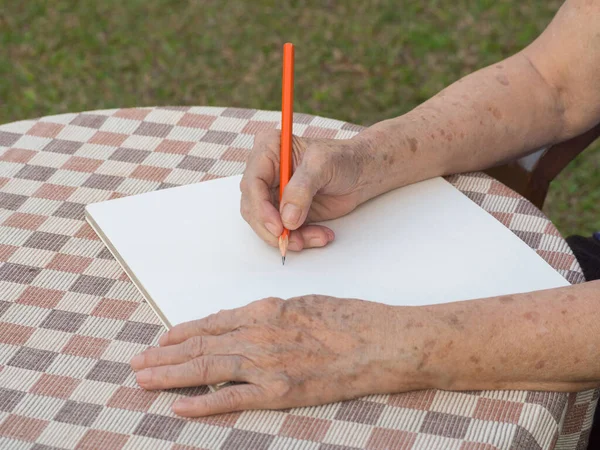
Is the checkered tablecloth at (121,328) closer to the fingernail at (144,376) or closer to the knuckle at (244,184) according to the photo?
the fingernail at (144,376)

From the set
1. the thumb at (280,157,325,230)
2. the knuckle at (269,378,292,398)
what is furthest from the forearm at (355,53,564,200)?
the knuckle at (269,378,292,398)

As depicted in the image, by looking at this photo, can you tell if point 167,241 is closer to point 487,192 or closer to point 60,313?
point 60,313

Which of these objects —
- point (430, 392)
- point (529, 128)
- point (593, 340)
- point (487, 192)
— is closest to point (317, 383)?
point (430, 392)

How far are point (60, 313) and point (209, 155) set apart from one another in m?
0.47

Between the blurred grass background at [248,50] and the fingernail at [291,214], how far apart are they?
8.54 feet

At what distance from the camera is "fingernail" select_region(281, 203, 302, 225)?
125 centimetres

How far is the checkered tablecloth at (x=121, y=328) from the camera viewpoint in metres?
1.01

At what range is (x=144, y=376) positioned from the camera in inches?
42.2

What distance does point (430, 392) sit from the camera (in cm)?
107

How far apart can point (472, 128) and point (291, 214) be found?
46 centimetres

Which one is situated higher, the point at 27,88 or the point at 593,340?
the point at 593,340

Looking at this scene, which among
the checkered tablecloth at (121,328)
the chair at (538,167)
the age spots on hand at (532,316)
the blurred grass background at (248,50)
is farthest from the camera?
the blurred grass background at (248,50)

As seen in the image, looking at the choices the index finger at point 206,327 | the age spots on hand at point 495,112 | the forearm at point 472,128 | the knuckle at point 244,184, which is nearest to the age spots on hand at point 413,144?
the forearm at point 472,128

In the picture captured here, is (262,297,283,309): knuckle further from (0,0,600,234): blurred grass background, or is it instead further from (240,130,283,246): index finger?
(0,0,600,234): blurred grass background
